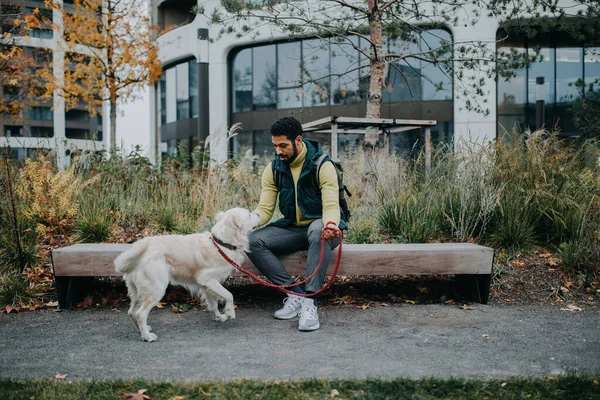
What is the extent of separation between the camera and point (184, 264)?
407 centimetres

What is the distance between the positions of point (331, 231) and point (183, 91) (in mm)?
21678

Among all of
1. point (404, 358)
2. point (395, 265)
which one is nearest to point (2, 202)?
point (395, 265)

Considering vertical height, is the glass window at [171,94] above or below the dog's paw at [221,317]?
above

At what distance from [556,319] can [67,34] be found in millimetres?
17029

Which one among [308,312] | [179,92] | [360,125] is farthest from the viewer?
[179,92]

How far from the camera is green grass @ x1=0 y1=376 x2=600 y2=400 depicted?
273 cm

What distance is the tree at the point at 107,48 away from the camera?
16.7m

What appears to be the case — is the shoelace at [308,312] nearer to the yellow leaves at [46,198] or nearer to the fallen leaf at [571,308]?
the fallen leaf at [571,308]

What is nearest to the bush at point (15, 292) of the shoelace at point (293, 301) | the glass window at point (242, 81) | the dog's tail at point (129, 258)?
the dog's tail at point (129, 258)

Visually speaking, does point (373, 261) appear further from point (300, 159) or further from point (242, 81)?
point (242, 81)

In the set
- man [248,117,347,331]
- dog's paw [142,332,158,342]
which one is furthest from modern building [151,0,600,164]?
dog's paw [142,332,158,342]

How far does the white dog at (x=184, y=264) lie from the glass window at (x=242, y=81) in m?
18.1

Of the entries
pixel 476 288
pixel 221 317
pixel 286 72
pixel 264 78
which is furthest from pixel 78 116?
pixel 476 288

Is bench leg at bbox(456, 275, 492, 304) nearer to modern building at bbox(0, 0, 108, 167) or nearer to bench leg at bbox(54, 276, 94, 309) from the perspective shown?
bench leg at bbox(54, 276, 94, 309)
